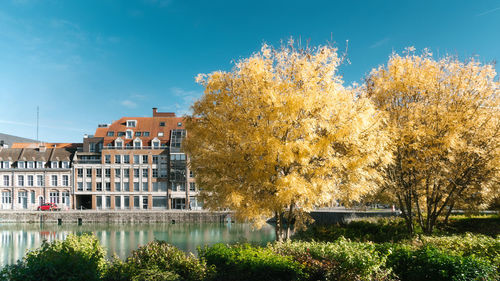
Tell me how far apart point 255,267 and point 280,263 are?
28.8 inches

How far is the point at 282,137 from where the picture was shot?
53.2ft

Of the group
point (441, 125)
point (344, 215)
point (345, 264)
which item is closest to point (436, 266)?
point (345, 264)

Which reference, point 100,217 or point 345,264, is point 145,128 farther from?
point 345,264

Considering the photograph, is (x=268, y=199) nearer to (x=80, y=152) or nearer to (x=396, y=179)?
(x=396, y=179)

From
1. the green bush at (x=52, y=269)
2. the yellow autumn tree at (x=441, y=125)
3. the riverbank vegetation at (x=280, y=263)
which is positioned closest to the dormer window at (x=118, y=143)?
the yellow autumn tree at (x=441, y=125)

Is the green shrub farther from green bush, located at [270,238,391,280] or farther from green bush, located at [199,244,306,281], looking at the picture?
green bush, located at [199,244,306,281]

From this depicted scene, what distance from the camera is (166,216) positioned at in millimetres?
59469

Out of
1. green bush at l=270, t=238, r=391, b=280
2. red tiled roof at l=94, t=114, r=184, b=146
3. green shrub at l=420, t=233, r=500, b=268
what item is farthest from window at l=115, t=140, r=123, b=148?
green shrub at l=420, t=233, r=500, b=268

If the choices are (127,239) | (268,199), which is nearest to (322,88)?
(268,199)

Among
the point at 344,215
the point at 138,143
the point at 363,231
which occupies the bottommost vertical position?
the point at 363,231

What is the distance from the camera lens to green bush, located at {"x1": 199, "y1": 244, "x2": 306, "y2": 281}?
10570 millimetres

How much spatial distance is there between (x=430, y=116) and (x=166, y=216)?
158 feet

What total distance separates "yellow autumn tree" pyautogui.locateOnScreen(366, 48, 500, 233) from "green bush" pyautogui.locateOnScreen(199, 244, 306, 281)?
34.5ft

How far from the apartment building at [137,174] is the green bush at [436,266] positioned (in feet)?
194
